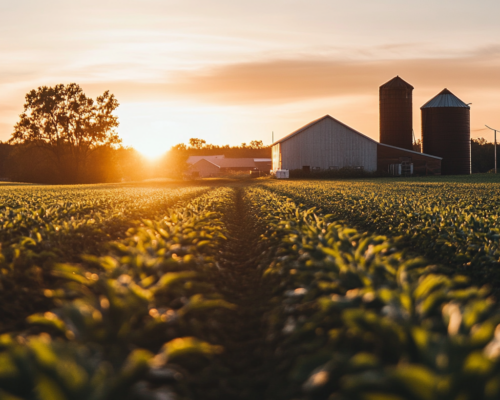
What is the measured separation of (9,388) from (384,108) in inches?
2716

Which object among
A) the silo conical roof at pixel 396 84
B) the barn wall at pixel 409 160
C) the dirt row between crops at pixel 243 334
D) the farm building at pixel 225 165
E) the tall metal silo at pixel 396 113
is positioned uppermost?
the silo conical roof at pixel 396 84

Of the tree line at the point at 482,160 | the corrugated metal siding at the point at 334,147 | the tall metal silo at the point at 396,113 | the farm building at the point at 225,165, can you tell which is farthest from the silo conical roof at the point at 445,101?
the farm building at the point at 225,165

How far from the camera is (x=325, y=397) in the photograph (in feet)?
13.5

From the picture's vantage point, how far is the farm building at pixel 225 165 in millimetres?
129125

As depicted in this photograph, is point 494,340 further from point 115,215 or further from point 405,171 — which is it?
point 405,171

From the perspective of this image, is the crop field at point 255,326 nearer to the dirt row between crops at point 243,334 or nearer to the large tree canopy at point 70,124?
the dirt row between crops at point 243,334

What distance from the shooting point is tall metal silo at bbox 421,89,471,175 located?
66.9 m

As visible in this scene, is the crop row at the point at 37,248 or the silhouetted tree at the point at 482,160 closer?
the crop row at the point at 37,248

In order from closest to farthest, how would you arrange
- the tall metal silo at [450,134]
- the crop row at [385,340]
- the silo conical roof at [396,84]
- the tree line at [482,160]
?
the crop row at [385,340], the silo conical roof at [396,84], the tall metal silo at [450,134], the tree line at [482,160]

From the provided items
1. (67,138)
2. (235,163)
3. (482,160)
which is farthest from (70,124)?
(482,160)

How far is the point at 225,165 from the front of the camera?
133750 mm

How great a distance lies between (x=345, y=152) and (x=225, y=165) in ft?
238

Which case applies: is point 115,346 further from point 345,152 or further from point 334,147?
point 345,152

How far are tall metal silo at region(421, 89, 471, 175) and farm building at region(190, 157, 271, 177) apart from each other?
62799 millimetres
